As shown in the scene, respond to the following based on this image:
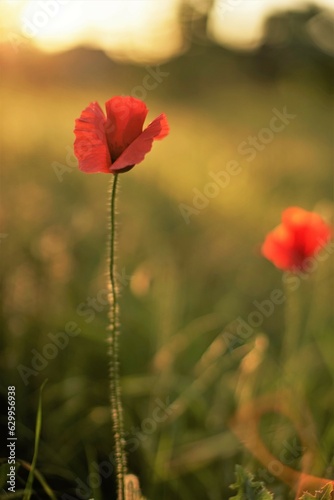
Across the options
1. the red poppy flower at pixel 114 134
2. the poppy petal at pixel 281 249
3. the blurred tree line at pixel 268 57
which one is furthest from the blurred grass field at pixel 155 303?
the blurred tree line at pixel 268 57

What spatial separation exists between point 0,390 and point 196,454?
0.46m

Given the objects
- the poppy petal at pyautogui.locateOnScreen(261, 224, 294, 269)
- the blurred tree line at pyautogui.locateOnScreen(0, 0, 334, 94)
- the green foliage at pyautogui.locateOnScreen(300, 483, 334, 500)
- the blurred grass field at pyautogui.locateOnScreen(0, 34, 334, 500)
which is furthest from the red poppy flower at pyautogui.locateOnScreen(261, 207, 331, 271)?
the blurred tree line at pyautogui.locateOnScreen(0, 0, 334, 94)

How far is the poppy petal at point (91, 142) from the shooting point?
1024 millimetres

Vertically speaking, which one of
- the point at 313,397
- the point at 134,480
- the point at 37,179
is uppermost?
the point at 134,480

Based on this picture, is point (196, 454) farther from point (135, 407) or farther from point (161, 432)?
point (135, 407)

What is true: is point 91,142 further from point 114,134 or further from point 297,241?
point 297,241

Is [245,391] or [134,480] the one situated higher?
[134,480]

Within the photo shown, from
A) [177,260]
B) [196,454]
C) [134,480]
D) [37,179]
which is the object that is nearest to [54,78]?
[37,179]

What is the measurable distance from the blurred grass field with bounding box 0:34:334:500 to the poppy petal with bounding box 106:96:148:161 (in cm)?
46

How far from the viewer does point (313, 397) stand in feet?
6.40

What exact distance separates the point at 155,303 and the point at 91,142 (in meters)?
1.14

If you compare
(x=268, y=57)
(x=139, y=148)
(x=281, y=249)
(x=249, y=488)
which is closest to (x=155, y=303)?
(x=281, y=249)

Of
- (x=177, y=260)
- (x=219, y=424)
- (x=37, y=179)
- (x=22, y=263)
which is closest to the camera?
(x=219, y=424)

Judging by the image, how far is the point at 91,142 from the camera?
3.40ft
